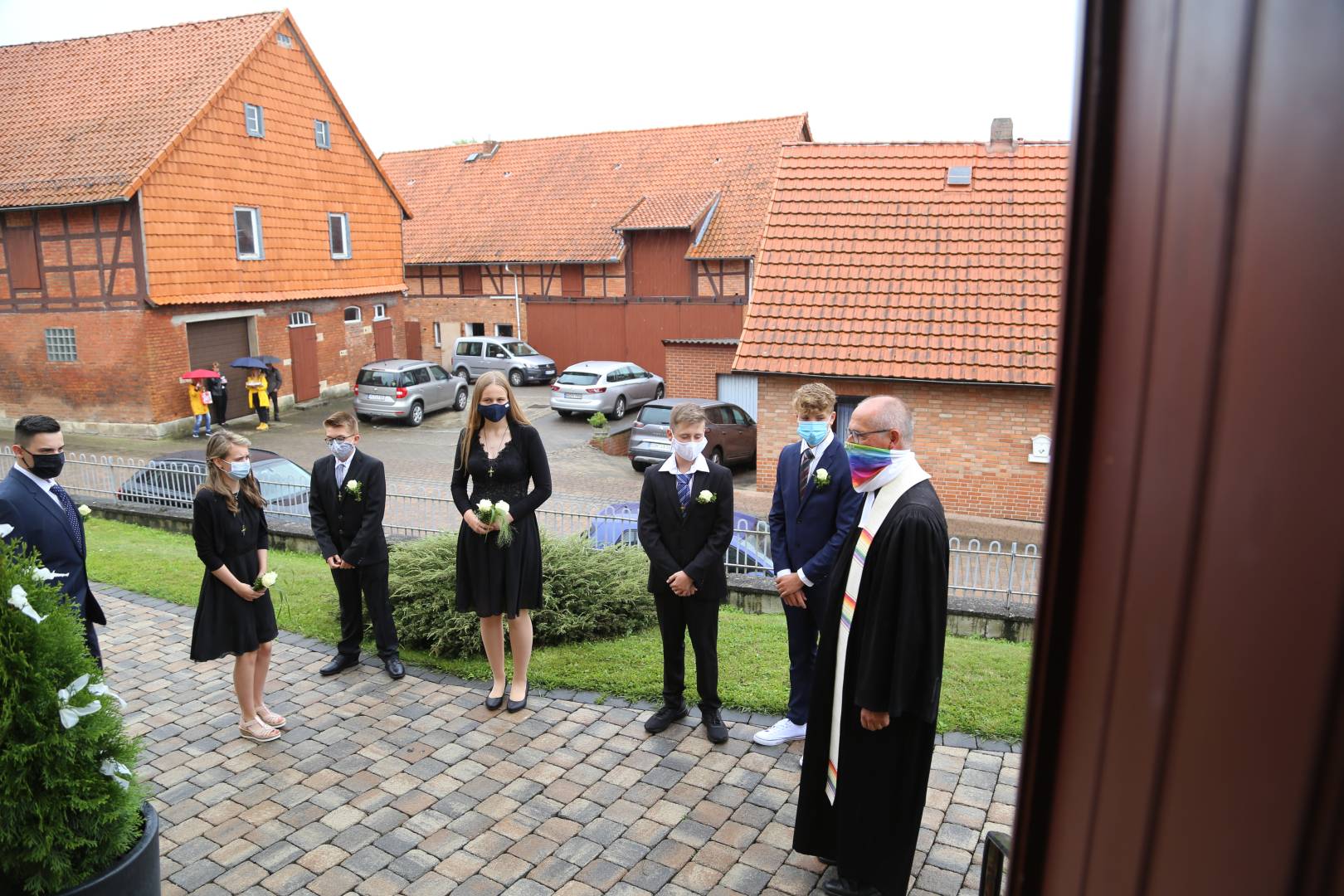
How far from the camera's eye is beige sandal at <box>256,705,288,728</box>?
6.18 meters

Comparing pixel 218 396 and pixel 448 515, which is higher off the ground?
pixel 218 396

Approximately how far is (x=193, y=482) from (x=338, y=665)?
7.73 meters

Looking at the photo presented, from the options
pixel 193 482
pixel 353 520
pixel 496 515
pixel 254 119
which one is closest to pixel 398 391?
pixel 254 119

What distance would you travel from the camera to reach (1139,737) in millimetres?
1015

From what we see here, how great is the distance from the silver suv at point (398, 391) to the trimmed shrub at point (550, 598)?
57.1ft

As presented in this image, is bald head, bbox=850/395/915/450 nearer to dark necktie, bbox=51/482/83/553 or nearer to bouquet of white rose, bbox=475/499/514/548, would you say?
bouquet of white rose, bbox=475/499/514/548

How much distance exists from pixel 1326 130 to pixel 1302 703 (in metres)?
0.51

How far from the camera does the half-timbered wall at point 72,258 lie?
72.0ft

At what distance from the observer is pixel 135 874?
3.83 metres

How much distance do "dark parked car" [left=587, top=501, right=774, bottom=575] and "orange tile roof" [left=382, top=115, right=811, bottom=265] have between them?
22.2m

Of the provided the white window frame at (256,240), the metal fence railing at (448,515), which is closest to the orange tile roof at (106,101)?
the white window frame at (256,240)

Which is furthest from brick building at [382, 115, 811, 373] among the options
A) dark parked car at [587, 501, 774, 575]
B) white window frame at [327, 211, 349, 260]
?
dark parked car at [587, 501, 774, 575]

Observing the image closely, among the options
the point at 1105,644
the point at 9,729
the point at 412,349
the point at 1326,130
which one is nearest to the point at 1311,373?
the point at 1326,130

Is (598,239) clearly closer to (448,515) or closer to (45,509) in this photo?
(448,515)
